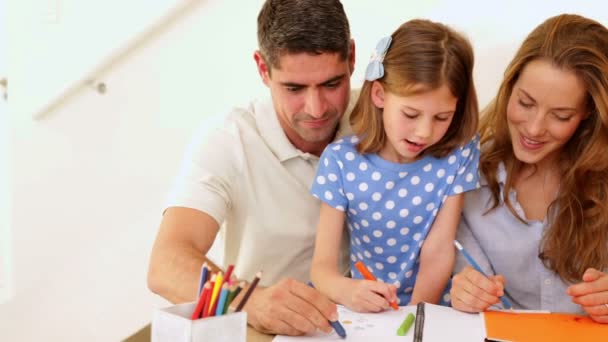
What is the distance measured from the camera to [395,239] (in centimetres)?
144

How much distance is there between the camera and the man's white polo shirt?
1.53 metres

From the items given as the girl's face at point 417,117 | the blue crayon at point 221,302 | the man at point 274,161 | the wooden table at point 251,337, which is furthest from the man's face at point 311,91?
the blue crayon at point 221,302

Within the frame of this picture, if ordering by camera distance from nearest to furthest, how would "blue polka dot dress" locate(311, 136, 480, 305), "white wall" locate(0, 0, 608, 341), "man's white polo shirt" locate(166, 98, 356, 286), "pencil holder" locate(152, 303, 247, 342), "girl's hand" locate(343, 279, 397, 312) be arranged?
"pencil holder" locate(152, 303, 247, 342) → "girl's hand" locate(343, 279, 397, 312) → "blue polka dot dress" locate(311, 136, 480, 305) → "man's white polo shirt" locate(166, 98, 356, 286) → "white wall" locate(0, 0, 608, 341)

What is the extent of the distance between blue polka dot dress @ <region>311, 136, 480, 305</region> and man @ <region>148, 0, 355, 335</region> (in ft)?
0.40

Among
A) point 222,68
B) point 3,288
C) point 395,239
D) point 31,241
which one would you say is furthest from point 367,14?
point 3,288

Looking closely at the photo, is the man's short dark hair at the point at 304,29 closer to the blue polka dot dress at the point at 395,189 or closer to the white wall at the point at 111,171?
the blue polka dot dress at the point at 395,189

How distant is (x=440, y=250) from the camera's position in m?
1.41

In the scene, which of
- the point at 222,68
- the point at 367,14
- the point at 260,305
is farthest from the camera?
the point at 222,68

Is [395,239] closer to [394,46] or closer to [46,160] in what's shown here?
[394,46]

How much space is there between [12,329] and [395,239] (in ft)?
5.27

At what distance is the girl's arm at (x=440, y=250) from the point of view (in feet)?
4.58

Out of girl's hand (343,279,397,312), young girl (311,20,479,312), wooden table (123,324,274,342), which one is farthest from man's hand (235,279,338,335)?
young girl (311,20,479,312)

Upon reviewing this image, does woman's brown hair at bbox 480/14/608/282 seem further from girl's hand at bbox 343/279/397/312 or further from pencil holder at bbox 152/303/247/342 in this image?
pencil holder at bbox 152/303/247/342

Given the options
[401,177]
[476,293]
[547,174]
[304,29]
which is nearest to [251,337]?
[476,293]
